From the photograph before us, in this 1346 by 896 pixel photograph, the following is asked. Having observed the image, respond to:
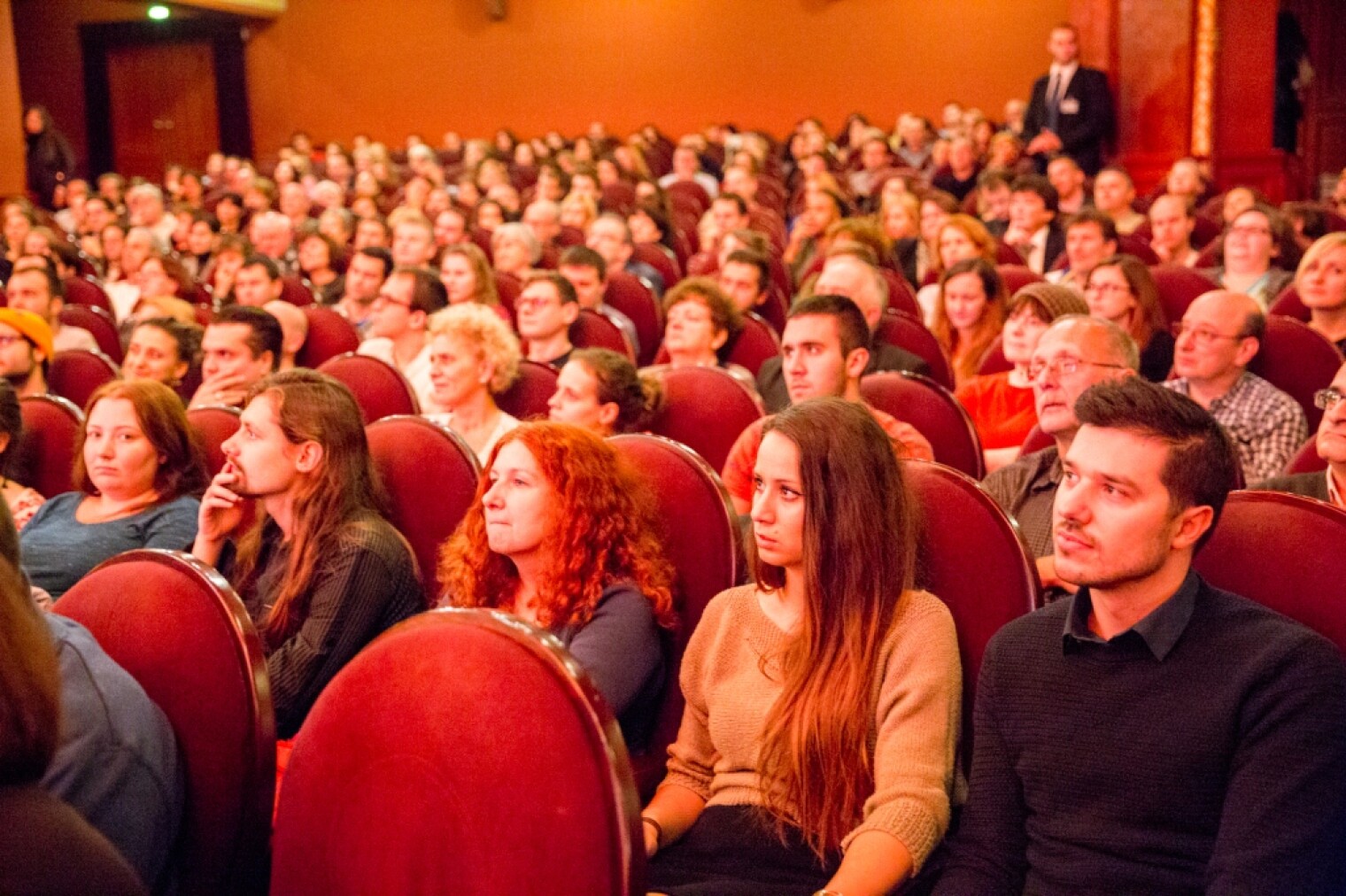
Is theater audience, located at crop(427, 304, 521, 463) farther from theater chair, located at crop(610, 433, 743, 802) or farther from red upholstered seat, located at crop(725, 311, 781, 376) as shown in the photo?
theater chair, located at crop(610, 433, 743, 802)

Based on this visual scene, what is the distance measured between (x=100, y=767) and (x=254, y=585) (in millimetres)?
1122

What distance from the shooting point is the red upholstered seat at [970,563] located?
1.91 m

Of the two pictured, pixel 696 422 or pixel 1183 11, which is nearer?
pixel 696 422

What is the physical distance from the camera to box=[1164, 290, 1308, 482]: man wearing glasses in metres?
3.21

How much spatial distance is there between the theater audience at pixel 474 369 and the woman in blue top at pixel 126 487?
77 centimetres

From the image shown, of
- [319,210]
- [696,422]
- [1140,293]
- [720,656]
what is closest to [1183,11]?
[1140,293]

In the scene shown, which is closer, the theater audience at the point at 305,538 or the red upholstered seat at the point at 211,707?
the red upholstered seat at the point at 211,707

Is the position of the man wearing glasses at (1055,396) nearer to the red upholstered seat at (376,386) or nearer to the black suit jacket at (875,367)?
the black suit jacket at (875,367)

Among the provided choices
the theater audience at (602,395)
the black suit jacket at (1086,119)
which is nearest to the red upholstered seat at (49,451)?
the theater audience at (602,395)

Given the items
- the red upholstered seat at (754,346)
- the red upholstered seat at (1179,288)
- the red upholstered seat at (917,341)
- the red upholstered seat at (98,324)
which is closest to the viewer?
the red upholstered seat at (917,341)

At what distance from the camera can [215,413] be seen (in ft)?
10.4

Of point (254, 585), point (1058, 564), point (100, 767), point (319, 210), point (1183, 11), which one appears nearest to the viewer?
point (100, 767)

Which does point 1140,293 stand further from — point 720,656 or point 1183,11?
point 1183,11

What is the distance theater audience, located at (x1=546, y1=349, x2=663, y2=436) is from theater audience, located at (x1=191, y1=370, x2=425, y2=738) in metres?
0.72
